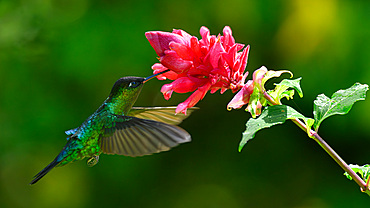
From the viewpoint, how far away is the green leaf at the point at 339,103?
1.29m

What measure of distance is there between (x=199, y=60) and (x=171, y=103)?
2.12 metres

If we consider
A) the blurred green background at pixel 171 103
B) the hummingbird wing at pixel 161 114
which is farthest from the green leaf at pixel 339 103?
the blurred green background at pixel 171 103

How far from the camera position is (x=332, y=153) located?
1.10 meters

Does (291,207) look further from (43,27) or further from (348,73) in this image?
(43,27)

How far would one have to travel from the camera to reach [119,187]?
3408 millimetres

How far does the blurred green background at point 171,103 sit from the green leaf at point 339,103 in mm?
1900

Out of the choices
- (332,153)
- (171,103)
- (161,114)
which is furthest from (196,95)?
(171,103)

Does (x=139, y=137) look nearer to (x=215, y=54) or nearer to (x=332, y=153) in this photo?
(x=215, y=54)

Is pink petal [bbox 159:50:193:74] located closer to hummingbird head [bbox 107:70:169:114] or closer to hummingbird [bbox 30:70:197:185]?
hummingbird [bbox 30:70:197:185]

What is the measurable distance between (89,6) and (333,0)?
182cm

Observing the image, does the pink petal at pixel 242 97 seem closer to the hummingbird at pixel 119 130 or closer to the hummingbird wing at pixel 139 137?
the hummingbird wing at pixel 139 137

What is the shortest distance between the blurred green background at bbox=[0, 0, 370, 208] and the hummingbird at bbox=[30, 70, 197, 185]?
157 centimetres

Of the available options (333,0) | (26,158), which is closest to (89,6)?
(26,158)

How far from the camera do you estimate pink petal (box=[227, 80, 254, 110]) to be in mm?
1210
